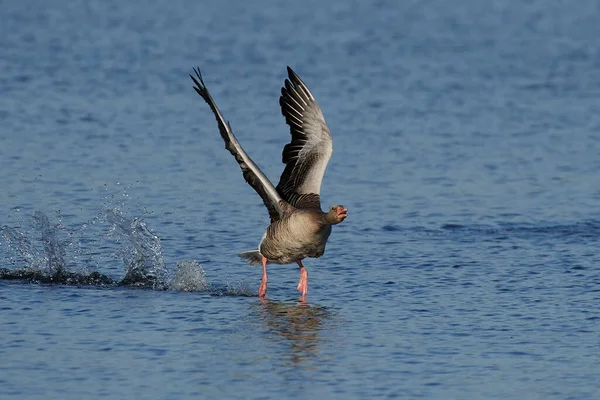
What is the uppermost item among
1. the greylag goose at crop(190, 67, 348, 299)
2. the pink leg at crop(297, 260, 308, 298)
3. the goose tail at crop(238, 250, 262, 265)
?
the greylag goose at crop(190, 67, 348, 299)

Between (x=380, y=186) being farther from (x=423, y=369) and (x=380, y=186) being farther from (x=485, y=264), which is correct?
(x=423, y=369)

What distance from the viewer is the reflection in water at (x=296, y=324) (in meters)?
10.4

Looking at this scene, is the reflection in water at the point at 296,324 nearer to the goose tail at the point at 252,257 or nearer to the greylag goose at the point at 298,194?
the greylag goose at the point at 298,194

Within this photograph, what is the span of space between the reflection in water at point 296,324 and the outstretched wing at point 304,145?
1079mm

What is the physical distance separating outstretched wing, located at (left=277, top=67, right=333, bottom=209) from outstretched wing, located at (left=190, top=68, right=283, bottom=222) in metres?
0.23

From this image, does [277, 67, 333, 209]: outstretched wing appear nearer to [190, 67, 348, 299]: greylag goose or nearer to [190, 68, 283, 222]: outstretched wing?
[190, 67, 348, 299]: greylag goose

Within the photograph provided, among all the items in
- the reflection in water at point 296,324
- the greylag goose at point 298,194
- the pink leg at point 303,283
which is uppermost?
the greylag goose at point 298,194

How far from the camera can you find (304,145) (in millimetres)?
12727

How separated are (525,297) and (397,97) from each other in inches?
525

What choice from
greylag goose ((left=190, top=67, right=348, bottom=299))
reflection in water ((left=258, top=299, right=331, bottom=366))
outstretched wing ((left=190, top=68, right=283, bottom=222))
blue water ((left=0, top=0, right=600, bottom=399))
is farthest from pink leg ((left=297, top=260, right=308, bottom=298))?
outstretched wing ((left=190, top=68, right=283, bottom=222))

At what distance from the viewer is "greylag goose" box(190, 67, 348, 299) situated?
1209 cm

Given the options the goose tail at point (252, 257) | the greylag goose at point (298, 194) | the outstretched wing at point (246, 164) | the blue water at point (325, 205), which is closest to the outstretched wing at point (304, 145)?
the greylag goose at point (298, 194)

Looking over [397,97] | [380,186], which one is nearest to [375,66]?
[397,97]

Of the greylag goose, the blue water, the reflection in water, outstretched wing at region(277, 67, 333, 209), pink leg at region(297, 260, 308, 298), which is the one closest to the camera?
the blue water
